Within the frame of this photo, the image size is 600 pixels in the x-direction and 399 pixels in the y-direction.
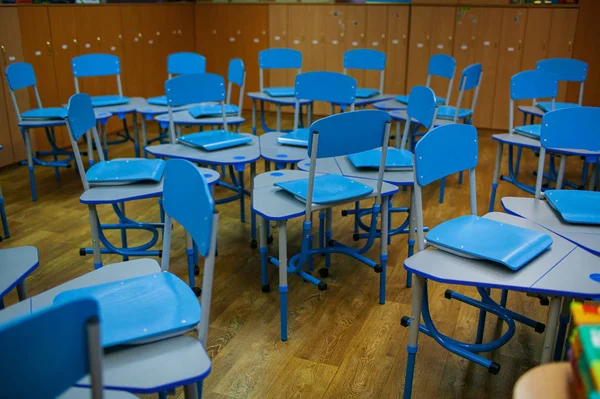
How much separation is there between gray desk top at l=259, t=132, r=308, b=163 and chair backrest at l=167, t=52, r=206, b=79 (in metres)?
2.06

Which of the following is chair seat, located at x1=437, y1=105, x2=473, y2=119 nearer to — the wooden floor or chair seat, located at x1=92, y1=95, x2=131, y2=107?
the wooden floor

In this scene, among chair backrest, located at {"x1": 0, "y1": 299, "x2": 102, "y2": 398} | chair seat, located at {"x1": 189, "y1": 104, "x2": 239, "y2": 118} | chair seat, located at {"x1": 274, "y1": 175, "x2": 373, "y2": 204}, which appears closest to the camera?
chair backrest, located at {"x1": 0, "y1": 299, "x2": 102, "y2": 398}

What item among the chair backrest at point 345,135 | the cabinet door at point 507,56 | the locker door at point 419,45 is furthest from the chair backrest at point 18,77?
the cabinet door at point 507,56

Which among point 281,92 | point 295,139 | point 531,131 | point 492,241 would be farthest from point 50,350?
point 281,92

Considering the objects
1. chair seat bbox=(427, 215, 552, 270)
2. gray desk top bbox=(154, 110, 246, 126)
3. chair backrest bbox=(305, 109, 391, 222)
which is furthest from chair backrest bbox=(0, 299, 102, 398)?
gray desk top bbox=(154, 110, 246, 126)

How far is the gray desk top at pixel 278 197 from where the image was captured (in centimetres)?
236

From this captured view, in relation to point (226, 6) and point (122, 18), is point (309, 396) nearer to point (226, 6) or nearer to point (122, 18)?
point (122, 18)

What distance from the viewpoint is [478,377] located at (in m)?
2.27

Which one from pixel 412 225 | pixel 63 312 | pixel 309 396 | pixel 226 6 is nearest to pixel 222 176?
pixel 412 225

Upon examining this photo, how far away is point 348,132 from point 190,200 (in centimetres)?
102

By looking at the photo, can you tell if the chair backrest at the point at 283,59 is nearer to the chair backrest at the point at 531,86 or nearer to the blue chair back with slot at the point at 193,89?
the blue chair back with slot at the point at 193,89

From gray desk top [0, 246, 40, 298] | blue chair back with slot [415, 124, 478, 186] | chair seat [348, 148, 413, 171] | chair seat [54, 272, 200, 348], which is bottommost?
chair seat [54, 272, 200, 348]

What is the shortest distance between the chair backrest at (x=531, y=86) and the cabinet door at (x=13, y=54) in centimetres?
416

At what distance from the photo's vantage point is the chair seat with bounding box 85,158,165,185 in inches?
104
